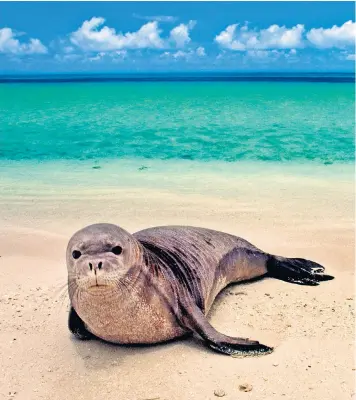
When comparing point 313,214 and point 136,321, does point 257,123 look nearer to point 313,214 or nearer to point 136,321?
point 313,214

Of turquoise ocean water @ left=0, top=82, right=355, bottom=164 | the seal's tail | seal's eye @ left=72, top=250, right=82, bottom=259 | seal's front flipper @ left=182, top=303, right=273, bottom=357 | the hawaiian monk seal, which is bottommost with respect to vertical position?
turquoise ocean water @ left=0, top=82, right=355, bottom=164

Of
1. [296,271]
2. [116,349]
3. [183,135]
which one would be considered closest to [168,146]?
[183,135]

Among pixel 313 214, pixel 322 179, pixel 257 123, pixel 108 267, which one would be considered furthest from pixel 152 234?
pixel 257 123

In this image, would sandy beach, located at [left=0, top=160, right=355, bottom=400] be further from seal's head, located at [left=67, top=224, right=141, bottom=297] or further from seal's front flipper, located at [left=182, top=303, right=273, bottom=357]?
seal's head, located at [left=67, top=224, right=141, bottom=297]

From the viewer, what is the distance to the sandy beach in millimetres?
3279

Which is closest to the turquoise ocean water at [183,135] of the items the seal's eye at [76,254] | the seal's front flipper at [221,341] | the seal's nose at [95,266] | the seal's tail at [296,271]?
the seal's tail at [296,271]

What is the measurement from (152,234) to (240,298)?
82cm

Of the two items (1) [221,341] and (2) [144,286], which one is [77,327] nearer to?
(2) [144,286]

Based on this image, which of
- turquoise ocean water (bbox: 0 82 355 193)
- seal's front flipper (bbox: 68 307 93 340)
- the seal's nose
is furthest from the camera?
turquoise ocean water (bbox: 0 82 355 193)

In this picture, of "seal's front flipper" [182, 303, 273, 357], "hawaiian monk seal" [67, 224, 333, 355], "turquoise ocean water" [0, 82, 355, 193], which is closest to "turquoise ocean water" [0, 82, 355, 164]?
"turquoise ocean water" [0, 82, 355, 193]

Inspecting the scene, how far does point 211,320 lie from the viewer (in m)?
4.09

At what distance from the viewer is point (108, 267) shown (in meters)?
3.17

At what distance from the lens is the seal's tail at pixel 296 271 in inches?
190

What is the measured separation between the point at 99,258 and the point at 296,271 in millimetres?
2215
